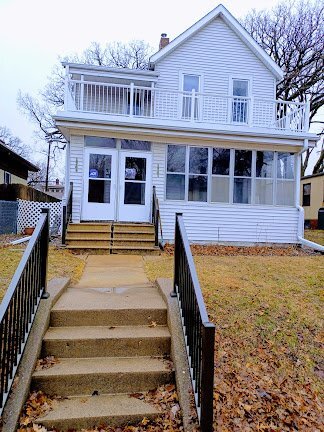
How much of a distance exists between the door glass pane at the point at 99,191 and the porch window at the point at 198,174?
9.17 ft

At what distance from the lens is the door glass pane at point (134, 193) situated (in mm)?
11391

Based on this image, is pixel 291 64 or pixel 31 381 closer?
pixel 31 381

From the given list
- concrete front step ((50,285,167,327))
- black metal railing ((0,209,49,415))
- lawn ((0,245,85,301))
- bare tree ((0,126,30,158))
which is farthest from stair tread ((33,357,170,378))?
bare tree ((0,126,30,158))

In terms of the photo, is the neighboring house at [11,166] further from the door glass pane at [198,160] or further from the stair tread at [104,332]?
the stair tread at [104,332]

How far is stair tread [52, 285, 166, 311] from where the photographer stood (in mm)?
3994

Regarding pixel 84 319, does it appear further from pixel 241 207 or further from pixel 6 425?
pixel 241 207

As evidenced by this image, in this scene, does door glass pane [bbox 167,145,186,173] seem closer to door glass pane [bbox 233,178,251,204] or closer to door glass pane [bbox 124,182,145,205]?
door glass pane [bbox 124,182,145,205]

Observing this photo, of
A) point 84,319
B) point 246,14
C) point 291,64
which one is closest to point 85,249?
point 84,319

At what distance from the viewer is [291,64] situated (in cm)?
2388

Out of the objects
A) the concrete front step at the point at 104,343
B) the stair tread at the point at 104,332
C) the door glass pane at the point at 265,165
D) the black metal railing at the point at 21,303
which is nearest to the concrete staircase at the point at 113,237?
the door glass pane at the point at 265,165

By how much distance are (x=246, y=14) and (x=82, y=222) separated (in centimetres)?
2366

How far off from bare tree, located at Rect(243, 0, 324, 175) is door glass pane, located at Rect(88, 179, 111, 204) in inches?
679

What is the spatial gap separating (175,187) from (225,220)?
2.09 m

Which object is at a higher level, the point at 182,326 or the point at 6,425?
the point at 182,326
